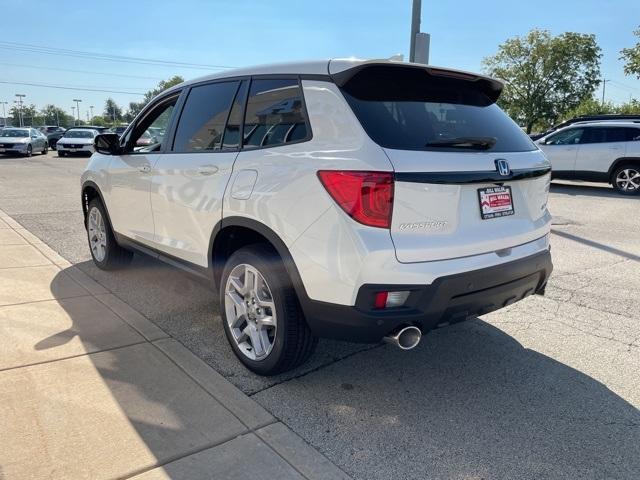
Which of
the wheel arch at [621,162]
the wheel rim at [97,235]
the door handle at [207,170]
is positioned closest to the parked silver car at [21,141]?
the wheel rim at [97,235]

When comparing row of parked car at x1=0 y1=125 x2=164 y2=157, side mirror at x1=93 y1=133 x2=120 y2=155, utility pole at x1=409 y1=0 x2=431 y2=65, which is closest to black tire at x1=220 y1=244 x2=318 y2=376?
side mirror at x1=93 y1=133 x2=120 y2=155

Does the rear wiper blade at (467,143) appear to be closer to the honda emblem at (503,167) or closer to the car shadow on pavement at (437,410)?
the honda emblem at (503,167)

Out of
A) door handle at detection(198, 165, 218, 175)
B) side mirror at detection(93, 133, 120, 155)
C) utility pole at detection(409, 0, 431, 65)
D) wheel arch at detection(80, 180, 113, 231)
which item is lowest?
wheel arch at detection(80, 180, 113, 231)

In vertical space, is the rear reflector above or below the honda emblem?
below

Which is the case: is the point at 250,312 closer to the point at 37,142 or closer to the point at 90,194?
the point at 90,194

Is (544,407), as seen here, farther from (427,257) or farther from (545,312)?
(545,312)

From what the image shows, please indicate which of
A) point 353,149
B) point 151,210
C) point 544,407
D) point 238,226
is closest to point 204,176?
point 238,226

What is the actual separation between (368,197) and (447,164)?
18.7 inches

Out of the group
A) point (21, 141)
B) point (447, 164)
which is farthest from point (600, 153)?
point (21, 141)

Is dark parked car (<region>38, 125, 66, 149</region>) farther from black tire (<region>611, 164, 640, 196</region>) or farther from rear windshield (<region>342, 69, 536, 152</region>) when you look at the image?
rear windshield (<region>342, 69, 536, 152</region>)

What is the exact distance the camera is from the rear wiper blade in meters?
2.74

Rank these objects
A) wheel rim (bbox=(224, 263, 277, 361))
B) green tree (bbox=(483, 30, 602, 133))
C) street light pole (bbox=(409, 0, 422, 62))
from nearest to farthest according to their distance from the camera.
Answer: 1. wheel rim (bbox=(224, 263, 277, 361))
2. street light pole (bbox=(409, 0, 422, 62))
3. green tree (bbox=(483, 30, 602, 133))

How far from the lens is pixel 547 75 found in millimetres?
49312

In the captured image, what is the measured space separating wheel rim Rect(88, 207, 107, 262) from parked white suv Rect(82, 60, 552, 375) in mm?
1963
